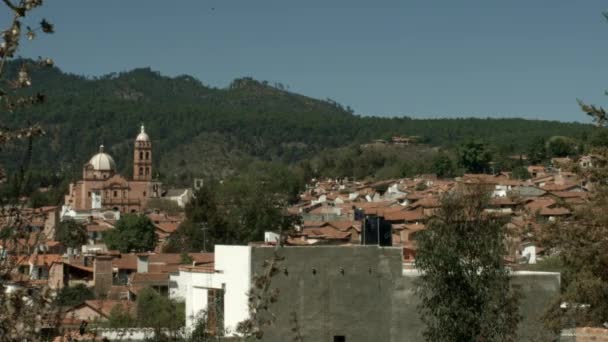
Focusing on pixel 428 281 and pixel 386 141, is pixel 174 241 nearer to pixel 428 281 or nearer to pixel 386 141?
pixel 428 281

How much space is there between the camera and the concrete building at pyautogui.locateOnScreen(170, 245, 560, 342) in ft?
42.5

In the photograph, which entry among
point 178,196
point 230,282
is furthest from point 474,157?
point 230,282

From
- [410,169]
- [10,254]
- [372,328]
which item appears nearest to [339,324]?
[372,328]

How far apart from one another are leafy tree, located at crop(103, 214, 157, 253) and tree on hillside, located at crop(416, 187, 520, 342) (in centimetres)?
6182

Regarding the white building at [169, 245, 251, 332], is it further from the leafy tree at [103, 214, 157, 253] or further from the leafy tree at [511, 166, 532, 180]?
the leafy tree at [511, 166, 532, 180]

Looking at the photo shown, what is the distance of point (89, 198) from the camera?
387ft

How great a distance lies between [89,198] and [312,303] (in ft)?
351

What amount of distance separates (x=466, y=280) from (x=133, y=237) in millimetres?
62899

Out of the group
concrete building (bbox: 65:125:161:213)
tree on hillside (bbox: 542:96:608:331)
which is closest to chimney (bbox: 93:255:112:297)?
tree on hillside (bbox: 542:96:608:331)

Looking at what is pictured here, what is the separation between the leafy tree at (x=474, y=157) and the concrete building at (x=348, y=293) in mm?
92752

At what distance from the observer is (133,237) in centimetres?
7281

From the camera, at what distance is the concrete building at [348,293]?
13.0 meters

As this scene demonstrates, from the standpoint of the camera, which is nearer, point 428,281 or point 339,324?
point 428,281

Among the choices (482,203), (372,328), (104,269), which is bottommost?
(104,269)
